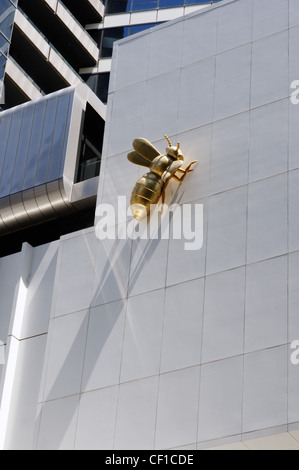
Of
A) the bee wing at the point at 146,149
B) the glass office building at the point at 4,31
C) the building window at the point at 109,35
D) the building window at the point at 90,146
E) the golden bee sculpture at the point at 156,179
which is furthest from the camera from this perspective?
the building window at the point at 109,35

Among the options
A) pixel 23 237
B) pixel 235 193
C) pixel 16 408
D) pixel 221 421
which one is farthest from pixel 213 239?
pixel 23 237

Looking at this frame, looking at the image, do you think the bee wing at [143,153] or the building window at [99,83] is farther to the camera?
the building window at [99,83]

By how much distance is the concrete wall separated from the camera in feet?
67.4

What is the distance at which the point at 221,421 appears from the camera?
20141 mm

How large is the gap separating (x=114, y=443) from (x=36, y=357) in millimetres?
4537

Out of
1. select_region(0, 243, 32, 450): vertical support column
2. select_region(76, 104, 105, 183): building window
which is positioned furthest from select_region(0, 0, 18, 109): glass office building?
select_region(0, 243, 32, 450): vertical support column

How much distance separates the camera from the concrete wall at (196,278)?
2055 centimetres

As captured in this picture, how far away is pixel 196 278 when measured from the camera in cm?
2241

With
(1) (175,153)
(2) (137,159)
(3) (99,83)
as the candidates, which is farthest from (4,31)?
(1) (175,153)

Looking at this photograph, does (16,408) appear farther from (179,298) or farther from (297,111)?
(297,111)

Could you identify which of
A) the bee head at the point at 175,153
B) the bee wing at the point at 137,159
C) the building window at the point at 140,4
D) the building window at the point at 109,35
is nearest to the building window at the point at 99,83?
the building window at the point at 109,35

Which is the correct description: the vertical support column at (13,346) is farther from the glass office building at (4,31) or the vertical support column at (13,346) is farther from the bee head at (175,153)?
the glass office building at (4,31)

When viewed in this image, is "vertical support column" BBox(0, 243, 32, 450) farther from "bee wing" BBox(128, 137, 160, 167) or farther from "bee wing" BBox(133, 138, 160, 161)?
"bee wing" BBox(133, 138, 160, 161)

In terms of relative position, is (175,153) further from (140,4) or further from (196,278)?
(140,4)
